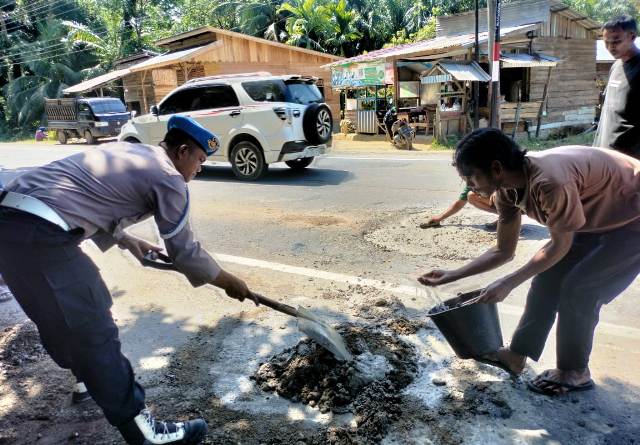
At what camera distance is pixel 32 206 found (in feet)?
6.70

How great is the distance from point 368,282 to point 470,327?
179cm

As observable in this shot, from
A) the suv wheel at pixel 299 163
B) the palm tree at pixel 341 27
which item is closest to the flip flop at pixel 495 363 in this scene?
the suv wheel at pixel 299 163

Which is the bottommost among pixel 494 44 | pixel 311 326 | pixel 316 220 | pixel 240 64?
pixel 316 220

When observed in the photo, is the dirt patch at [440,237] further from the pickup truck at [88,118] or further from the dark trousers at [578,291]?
the pickup truck at [88,118]

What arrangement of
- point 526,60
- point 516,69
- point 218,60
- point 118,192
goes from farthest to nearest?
point 218,60
point 516,69
point 526,60
point 118,192

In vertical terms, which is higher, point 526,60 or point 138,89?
point 138,89

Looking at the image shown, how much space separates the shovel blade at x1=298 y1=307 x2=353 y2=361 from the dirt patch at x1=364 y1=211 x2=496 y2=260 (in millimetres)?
2295

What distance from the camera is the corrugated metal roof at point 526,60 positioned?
543 inches

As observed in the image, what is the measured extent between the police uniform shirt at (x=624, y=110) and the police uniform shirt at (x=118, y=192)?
3144 millimetres

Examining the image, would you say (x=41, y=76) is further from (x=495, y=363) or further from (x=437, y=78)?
(x=495, y=363)

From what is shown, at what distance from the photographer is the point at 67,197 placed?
210 centimetres

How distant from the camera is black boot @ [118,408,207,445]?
2334 mm

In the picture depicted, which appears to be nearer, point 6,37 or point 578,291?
point 578,291

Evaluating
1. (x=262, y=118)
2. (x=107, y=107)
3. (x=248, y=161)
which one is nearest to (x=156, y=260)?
(x=262, y=118)
